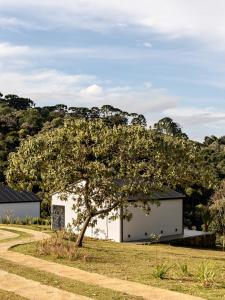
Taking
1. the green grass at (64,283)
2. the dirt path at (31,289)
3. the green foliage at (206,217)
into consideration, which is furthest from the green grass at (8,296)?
the green foliage at (206,217)

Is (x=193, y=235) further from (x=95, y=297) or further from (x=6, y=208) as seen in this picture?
(x=95, y=297)

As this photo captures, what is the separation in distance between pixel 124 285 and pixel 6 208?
30.4 meters

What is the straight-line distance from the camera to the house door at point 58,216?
121 feet

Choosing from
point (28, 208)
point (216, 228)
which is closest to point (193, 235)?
point (216, 228)

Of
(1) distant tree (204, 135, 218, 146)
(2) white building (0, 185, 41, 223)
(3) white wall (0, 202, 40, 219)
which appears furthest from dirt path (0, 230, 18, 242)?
(1) distant tree (204, 135, 218, 146)

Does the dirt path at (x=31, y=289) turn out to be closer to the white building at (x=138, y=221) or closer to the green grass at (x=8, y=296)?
the green grass at (x=8, y=296)

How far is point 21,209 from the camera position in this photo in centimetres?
4403

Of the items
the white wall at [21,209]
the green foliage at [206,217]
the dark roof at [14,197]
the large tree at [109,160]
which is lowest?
the green foliage at [206,217]

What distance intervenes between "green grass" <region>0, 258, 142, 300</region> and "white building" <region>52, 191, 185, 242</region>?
16.2 meters

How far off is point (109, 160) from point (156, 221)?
51.3 ft

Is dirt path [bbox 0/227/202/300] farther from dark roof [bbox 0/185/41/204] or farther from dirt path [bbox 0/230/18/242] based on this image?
dark roof [bbox 0/185/41/204]

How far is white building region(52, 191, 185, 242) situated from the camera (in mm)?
33312

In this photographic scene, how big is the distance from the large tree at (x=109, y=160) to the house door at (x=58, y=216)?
49.2ft

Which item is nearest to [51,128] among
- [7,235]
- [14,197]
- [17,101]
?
[14,197]
